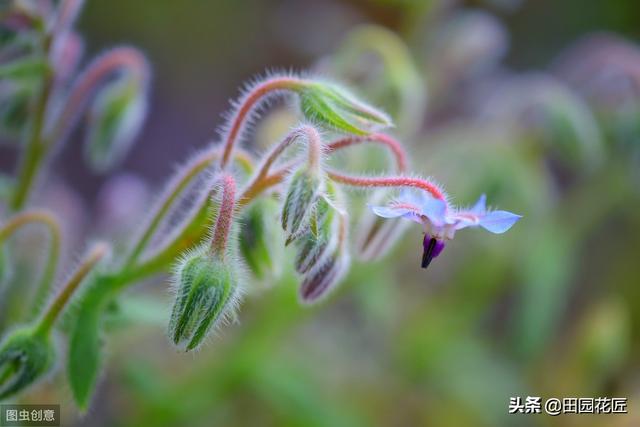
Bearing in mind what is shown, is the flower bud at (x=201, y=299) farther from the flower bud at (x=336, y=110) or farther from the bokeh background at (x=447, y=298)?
the bokeh background at (x=447, y=298)

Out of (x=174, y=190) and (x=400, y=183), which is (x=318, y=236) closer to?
(x=400, y=183)

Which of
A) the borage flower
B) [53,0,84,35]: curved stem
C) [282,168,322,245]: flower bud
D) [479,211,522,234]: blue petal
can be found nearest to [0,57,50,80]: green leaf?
[53,0,84,35]: curved stem

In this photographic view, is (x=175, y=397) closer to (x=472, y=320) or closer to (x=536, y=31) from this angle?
(x=472, y=320)

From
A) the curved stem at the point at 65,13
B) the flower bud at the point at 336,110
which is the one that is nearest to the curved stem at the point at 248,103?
the flower bud at the point at 336,110

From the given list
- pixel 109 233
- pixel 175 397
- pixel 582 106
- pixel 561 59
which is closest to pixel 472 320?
pixel 582 106

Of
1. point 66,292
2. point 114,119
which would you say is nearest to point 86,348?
point 66,292

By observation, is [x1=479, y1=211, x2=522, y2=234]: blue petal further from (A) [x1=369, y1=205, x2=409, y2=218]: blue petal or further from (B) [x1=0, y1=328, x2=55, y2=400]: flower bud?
(B) [x1=0, y1=328, x2=55, y2=400]: flower bud

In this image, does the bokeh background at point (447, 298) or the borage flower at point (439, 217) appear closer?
the borage flower at point (439, 217)
